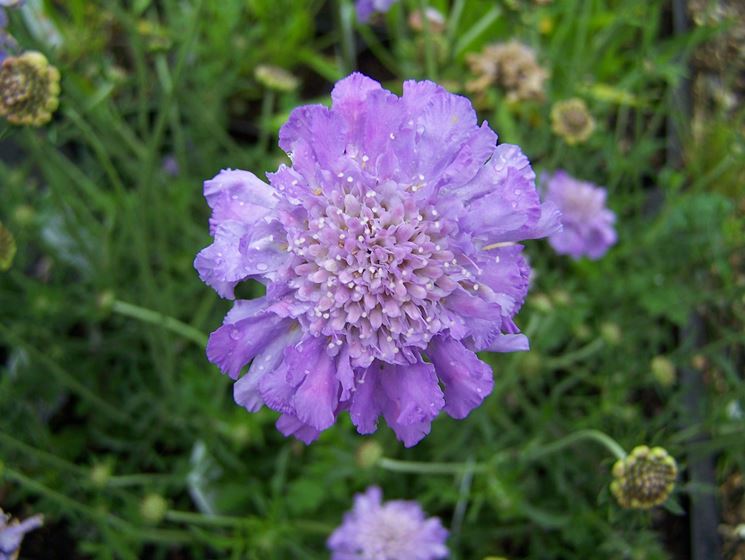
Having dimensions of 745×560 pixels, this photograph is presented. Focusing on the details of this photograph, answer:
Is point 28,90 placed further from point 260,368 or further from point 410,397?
point 410,397

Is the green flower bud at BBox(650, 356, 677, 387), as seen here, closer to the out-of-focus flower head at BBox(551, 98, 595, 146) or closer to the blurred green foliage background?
the blurred green foliage background

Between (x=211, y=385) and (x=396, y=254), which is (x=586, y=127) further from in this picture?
(x=211, y=385)

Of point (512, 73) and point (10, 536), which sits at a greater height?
point (512, 73)

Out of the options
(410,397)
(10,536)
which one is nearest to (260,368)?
(410,397)

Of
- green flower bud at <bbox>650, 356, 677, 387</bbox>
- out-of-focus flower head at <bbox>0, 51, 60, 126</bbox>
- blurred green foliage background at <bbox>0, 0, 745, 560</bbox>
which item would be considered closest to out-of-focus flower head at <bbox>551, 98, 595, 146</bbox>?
blurred green foliage background at <bbox>0, 0, 745, 560</bbox>

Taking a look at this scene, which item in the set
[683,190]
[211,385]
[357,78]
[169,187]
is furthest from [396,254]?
[683,190]

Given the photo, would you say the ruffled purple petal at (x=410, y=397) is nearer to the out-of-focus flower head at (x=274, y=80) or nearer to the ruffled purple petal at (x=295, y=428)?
the ruffled purple petal at (x=295, y=428)
